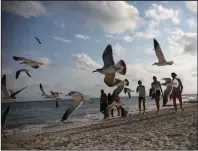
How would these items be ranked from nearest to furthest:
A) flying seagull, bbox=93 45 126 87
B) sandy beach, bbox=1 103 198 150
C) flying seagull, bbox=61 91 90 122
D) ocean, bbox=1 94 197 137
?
1. flying seagull, bbox=93 45 126 87
2. flying seagull, bbox=61 91 90 122
3. sandy beach, bbox=1 103 198 150
4. ocean, bbox=1 94 197 137

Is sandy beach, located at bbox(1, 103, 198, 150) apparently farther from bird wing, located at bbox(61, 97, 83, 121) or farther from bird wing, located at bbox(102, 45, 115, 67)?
bird wing, located at bbox(102, 45, 115, 67)

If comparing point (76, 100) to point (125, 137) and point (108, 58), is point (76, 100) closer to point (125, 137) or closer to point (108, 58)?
point (108, 58)

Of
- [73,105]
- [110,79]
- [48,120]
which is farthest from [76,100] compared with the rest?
[48,120]

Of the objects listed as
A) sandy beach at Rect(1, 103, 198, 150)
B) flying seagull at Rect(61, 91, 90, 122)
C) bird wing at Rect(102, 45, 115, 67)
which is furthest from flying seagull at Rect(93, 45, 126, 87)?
sandy beach at Rect(1, 103, 198, 150)

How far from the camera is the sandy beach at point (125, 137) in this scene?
3381 millimetres

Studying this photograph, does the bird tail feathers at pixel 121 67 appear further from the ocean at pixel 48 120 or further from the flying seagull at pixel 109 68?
the ocean at pixel 48 120

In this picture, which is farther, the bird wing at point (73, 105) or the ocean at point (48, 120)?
the ocean at point (48, 120)

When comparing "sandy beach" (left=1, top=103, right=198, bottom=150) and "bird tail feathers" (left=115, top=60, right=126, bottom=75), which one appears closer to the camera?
"bird tail feathers" (left=115, top=60, right=126, bottom=75)

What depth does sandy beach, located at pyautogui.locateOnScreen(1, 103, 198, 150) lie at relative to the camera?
11.1 ft

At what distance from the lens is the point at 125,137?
371 cm

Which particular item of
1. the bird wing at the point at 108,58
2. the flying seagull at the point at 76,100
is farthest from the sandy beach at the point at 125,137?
the bird wing at the point at 108,58

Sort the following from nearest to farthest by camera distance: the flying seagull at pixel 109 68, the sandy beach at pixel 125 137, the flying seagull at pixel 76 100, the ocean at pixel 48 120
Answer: the flying seagull at pixel 109 68, the flying seagull at pixel 76 100, the sandy beach at pixel 125 137, the ocean at pixel 48 120

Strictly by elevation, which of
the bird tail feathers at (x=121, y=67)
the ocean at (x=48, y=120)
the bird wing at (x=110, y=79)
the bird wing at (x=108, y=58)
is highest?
the bird wing at (x=108, y=58)

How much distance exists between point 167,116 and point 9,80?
267 cm
